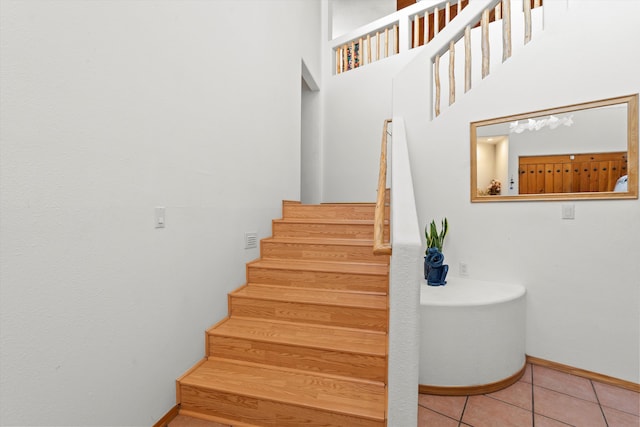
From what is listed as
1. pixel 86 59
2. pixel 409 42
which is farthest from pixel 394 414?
pixel 409 42

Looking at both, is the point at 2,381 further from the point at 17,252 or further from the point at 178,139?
the point at 178,139

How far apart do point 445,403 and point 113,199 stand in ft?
6.93

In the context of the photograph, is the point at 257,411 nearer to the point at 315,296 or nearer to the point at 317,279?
the point at 315,296

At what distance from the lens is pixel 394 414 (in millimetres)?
1230

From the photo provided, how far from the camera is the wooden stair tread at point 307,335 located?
1800 mm

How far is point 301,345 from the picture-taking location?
71.9 inches

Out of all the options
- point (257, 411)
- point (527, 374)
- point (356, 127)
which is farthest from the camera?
point (356, 127)

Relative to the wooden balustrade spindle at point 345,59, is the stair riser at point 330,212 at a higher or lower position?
lower

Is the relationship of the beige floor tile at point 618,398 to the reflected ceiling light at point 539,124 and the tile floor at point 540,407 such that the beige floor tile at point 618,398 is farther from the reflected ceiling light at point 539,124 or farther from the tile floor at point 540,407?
the reflected ceiling light at point 539,124

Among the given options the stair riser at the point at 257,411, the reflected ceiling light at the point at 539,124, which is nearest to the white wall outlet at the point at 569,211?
the reflected ceiling light at the point at 539,124

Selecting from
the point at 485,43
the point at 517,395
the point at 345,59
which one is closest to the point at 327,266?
the point at 517,395

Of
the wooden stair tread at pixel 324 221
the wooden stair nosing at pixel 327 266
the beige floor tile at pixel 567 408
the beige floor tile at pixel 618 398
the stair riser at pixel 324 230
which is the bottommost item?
the beige floor tile at pixel 618 398

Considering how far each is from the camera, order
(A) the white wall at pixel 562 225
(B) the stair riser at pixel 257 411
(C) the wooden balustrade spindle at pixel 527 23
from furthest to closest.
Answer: (C) the wooden balustrade spindle at pixel 527 23, (A) the white wall at pixel 562 225, (B) the stair riser at pixel 257 411

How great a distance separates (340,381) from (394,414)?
55cm
